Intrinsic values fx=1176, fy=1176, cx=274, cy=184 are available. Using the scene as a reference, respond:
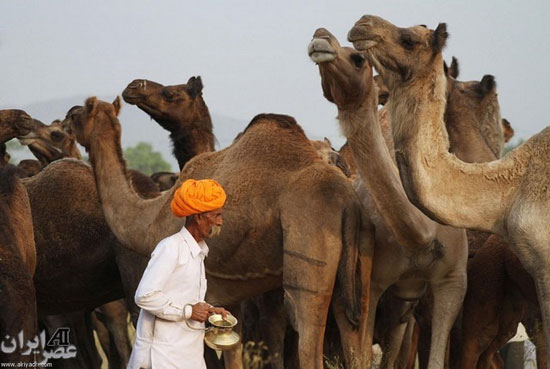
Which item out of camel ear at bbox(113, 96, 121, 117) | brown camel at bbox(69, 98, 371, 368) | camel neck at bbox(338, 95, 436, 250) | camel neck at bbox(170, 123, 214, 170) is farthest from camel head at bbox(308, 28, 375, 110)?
camel neck at bbox(170, 123, 214, 170)

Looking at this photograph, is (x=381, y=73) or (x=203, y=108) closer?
(x=381, y=73)

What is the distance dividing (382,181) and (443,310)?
1.07 m

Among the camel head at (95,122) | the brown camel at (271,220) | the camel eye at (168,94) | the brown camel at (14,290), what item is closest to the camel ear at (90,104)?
the camel head at (95,122)

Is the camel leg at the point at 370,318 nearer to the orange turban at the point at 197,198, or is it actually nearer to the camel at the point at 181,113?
the camel at the point at 181,113

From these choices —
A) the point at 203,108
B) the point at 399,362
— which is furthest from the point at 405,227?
the point at 203,108

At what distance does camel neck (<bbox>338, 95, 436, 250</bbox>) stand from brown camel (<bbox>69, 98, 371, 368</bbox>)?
352 mm

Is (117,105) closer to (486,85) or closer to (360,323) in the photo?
(486,85)

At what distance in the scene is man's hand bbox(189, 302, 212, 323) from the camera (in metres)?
5.73

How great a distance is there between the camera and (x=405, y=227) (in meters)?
7.85

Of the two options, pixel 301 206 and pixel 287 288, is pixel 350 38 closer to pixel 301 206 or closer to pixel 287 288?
pixel 301 206

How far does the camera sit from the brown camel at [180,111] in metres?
10.8

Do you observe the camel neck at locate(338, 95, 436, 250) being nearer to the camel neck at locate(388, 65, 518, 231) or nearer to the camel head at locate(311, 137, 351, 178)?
the camel neck at locate(388, 65, 518, 231)

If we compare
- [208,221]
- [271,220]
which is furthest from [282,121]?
[208,221]

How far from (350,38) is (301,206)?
50.8 inches
